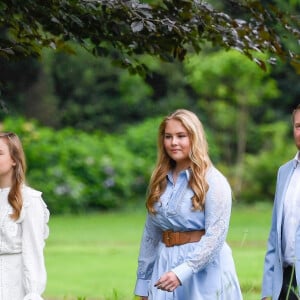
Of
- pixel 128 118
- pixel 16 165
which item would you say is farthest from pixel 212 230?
pixel 128 118

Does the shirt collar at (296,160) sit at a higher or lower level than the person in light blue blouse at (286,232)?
higher

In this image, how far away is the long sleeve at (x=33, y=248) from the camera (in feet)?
17.6

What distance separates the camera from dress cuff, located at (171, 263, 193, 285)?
17.7 ft

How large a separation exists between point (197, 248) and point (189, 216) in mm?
170

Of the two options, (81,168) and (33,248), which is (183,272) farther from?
(81,168)

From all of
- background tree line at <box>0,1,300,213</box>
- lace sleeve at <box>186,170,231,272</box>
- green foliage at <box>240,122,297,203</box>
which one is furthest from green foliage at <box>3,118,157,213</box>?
lace sleeve at <box>186,170,231,272</box>

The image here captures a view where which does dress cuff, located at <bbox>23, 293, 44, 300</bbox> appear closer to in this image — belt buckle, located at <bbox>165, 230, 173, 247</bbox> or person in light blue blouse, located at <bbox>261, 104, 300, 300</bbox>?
belt buckle, located at <bbox>165, 230, 173, 247</bbox>

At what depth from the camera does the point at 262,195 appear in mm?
29828

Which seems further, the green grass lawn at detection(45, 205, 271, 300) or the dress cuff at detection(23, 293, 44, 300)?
the green grass lawn at detection(45, 205, 271, 300)

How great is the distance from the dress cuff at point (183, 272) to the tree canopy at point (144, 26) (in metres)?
1.82

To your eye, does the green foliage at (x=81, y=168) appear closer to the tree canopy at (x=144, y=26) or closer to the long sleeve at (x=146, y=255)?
the tree canopy at (x=144, y=26)

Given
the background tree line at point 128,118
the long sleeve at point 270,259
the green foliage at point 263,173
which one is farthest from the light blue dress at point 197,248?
the green foliage at point 263,173

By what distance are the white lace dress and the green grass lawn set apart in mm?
3371

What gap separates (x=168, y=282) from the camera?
5371 mm
